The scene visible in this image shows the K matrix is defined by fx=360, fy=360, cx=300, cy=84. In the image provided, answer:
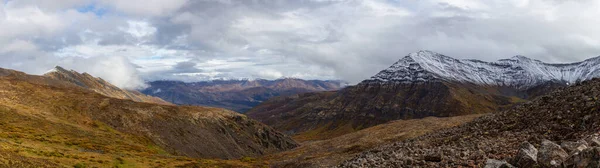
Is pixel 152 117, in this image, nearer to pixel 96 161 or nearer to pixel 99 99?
pixel 99 99

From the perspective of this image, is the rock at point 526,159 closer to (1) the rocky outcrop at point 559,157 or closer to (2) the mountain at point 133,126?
(1) the rocky outcrop at point 559,157

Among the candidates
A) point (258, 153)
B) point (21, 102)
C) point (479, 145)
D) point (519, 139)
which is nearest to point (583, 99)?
point (519, 139)

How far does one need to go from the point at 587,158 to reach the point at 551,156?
247cm

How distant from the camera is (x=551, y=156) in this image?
1636 centimetres

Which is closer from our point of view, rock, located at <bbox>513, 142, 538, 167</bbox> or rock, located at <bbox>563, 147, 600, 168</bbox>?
rock, located at <bbox>563, 147, 600, 168</bbox>

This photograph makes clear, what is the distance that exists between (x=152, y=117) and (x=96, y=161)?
99.3m

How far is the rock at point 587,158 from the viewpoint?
44.7 feet

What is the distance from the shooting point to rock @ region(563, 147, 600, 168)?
44.7 feet

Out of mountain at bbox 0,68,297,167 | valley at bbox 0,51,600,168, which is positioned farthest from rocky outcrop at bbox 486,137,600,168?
mountain at bbox 0,68,297,167

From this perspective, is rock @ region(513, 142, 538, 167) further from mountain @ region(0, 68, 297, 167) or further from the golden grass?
mountain @ region(0, 68, 297, 167)

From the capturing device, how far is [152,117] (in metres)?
157

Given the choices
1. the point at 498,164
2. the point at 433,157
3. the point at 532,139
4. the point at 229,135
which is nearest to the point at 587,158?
the point at 498,164

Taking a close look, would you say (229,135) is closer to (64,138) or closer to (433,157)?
(64,138)

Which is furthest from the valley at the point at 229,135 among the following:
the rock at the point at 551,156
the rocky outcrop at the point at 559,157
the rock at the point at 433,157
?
the rock at the point at 551,156
